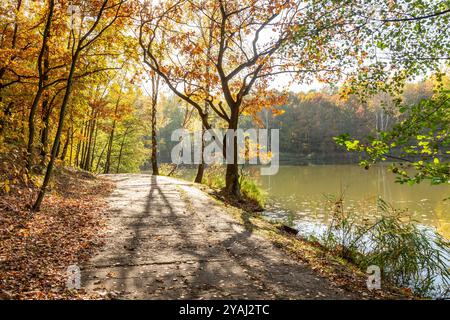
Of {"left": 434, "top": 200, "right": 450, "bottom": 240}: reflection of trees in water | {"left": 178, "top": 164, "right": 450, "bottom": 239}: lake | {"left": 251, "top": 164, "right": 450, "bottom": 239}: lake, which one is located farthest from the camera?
{"left": 251, "top": 164, "right": 450, "bottom": 239}: lake

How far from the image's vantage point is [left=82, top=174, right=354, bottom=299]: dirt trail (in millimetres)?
4578

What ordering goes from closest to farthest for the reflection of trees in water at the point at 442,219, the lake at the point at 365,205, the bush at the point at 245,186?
the reflection of trees in water at the point at 442,219 < the lake at the point at 365,205 < the bush at the point at 245,186

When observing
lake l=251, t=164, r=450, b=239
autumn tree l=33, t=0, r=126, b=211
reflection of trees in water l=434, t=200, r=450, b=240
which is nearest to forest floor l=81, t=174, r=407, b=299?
autumn tree l=33, t=0, r=126, b=211

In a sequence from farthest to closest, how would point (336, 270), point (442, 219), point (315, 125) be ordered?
1. point (315, 125)
2. point (442, 219)
3. point (336, 270)

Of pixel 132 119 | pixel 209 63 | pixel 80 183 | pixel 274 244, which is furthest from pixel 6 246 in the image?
pixel 132 119

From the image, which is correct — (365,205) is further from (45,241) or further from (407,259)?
(45,241)

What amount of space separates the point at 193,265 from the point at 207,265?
0.22 m

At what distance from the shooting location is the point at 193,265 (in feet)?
18.1

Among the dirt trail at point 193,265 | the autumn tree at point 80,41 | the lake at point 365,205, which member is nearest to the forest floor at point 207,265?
the dirt trail at point 193,265

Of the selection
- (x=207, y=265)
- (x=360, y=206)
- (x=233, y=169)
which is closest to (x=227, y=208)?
(x=233, y=169)

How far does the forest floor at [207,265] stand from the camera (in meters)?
4.59

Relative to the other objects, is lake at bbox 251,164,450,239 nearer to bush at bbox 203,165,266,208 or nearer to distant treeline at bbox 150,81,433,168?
bush at bbox 203,165,266,208

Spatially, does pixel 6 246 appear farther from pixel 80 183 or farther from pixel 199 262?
pixel 80 183

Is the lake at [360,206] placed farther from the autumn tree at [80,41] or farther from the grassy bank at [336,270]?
the autumn tree at [80,41]
